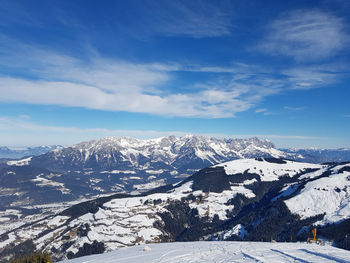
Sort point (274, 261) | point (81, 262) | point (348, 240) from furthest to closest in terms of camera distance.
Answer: point (348, 240) → point (81, 262) → point (274, 261)

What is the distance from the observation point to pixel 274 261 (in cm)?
3969

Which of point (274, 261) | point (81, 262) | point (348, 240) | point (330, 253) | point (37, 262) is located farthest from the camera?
point (348, 240)

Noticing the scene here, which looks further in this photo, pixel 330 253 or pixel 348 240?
pixel 348 240

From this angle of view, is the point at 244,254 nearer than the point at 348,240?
Yes

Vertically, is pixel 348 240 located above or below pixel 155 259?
below

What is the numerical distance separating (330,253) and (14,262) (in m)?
55.7

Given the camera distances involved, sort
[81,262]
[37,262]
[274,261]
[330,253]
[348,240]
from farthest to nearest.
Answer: [348,240], [81,262], [37,262], [330,253], [274,261]

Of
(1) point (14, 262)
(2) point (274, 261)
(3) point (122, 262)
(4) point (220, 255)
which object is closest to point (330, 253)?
(2) point (274, 261)

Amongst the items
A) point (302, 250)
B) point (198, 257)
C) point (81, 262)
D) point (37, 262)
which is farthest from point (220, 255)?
point (37, 262)

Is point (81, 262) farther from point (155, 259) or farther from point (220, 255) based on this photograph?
point (220, 255)

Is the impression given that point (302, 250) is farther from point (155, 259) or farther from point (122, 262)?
point (122, 262)

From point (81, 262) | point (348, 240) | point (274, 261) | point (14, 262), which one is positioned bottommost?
point (348, 240)

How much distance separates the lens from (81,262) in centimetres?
5291

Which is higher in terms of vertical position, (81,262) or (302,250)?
(302,250)
